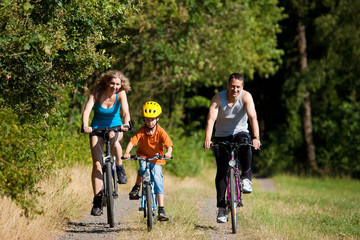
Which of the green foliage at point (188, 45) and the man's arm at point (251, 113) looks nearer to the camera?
the man's arm at point (251, 113)

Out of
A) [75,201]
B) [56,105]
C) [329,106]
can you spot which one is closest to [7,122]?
[56,105]

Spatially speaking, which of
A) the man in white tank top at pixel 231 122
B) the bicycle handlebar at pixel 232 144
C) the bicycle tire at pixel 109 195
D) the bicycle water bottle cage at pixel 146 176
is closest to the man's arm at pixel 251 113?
the man in white tank top at pixel 231 122

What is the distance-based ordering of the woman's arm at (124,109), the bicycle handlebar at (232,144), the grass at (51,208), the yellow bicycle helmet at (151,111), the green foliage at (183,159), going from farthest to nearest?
the green foliage at (183,159), the woman's arm at (124,109), the bicycle handlebar at (232,144), the yellow bicycle helmet at (151,111), the grass at (51,208)

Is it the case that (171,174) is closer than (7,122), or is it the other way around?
(7,122)

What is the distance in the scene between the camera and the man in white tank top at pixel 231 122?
24.7 ft

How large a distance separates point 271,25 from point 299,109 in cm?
558

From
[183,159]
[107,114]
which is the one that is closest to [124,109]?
[107,114]

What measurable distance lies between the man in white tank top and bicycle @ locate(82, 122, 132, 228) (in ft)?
4.19

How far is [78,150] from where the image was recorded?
1230 centimetres

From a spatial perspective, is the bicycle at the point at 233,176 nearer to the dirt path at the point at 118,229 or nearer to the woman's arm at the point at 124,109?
the dirt path at the point at 118,229

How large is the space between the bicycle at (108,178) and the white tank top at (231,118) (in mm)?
1311

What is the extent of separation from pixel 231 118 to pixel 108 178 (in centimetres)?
190

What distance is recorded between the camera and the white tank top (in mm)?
7621

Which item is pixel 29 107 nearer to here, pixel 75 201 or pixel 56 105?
pixel 56 105
